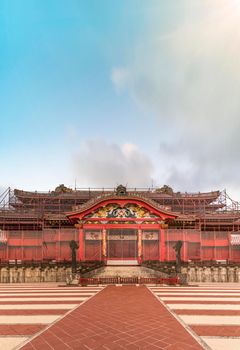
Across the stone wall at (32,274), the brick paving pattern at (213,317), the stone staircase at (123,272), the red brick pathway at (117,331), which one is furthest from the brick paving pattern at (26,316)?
the stone staircase at (123,272)

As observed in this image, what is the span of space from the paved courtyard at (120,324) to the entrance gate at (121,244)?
1741 cm

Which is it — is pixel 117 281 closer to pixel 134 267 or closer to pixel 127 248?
pixel 134 267

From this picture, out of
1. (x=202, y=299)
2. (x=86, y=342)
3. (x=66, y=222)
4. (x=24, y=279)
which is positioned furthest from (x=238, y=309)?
(x=66, y=222)

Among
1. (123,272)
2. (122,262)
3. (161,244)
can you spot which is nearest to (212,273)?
(161,244)

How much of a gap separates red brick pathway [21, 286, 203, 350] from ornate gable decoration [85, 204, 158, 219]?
1972 cm

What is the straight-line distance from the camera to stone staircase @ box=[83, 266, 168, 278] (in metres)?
25.9

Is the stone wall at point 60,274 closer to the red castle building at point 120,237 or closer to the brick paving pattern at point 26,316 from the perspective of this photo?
the red castle building at point 120,237

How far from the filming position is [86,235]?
1230 inches

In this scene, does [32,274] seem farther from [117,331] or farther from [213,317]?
[117,331]

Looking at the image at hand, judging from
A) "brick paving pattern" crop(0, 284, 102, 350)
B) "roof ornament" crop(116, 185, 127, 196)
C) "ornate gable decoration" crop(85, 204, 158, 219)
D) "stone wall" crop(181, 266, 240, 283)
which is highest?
"roof ornament" crop(116, 185, 127, 196)

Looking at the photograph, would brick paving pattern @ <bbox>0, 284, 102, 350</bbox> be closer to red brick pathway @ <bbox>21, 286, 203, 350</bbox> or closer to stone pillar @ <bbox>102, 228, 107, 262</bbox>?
red brick pathway @ <bbox>21, 286, 203, 350</bbox>

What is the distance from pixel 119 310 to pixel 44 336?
3963mm

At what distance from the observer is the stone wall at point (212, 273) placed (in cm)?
2597

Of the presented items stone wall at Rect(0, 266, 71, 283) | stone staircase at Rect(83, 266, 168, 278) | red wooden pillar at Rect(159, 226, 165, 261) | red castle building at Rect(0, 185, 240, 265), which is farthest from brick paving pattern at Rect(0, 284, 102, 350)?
red wooden pillar at Rect(159, 226, 165, 261)
